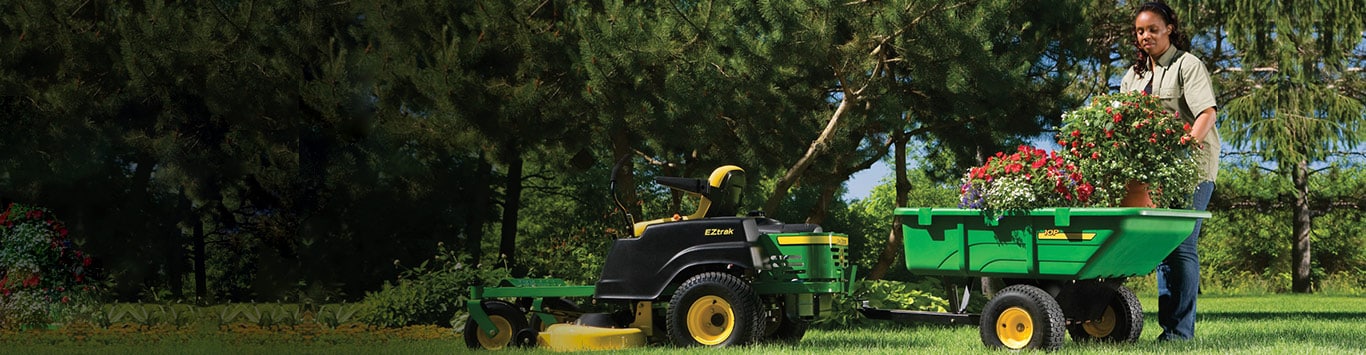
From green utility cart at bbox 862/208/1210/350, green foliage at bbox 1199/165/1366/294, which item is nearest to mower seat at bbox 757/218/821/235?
green utility cart at bbox 862/208/1210/350

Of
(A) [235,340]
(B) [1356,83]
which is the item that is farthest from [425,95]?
(B) [1356,83]

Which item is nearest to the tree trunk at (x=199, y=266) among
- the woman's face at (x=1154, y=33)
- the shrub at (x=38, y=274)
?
the shrub at (x=38, y=274)

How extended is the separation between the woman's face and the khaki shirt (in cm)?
5

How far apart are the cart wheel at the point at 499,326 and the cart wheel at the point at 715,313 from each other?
3.52ft

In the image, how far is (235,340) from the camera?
23.5 feet

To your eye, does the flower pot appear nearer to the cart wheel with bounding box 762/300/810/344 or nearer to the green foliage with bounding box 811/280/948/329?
the cart wheel with bounding box 762/300/810/344

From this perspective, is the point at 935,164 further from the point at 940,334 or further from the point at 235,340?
the point at 235,340

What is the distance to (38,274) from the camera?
9523mm

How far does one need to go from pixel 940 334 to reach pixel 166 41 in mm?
6626

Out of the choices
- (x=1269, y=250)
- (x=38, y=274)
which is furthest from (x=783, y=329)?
(x=1269, y=250)

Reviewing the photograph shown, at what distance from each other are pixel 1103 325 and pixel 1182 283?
49cm

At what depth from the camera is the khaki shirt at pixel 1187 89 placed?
251 inches

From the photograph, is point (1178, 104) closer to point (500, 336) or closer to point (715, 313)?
point (715, 313)

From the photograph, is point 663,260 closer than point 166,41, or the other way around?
point 663,260
